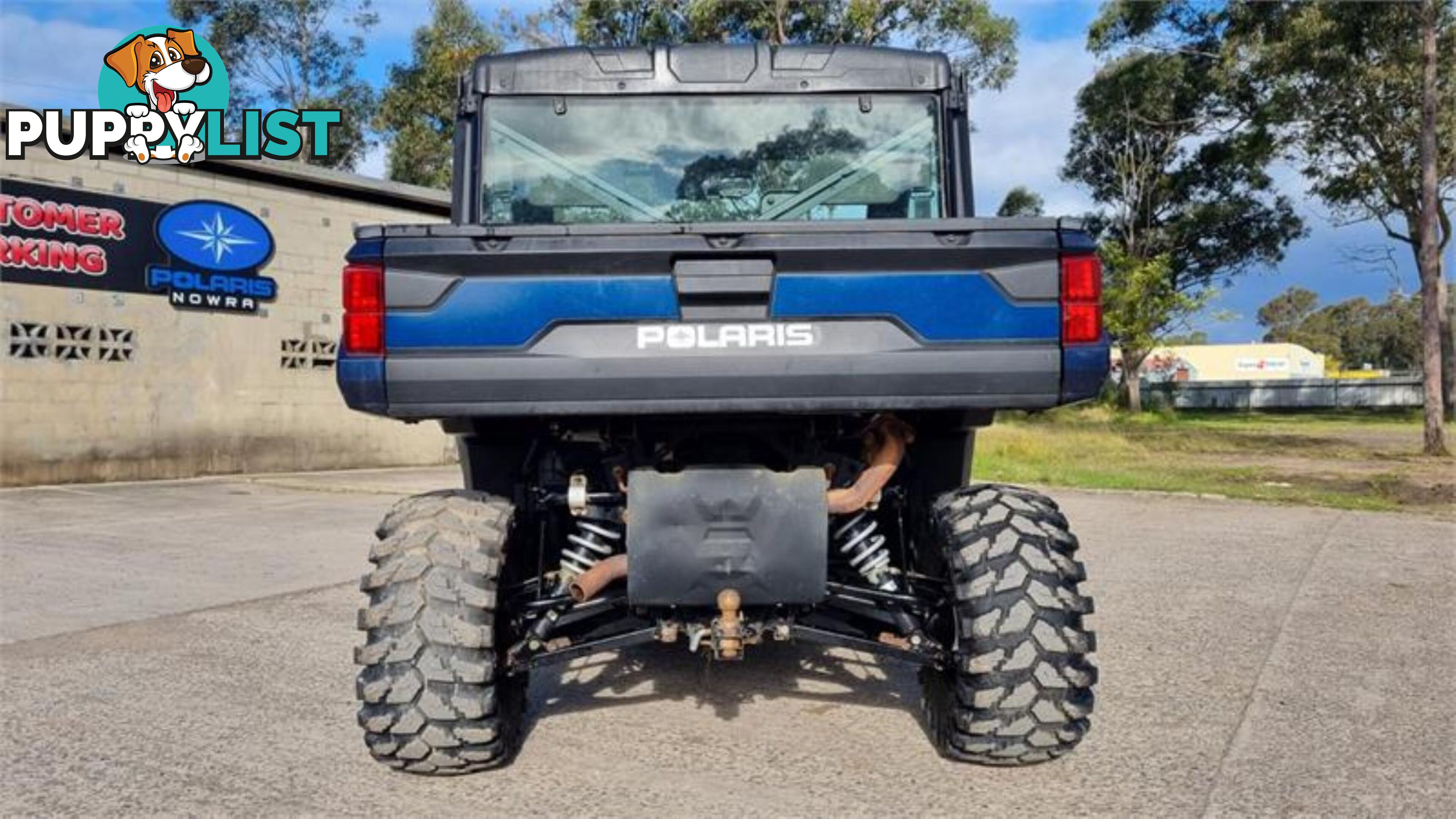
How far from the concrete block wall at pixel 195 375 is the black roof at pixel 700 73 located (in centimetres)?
1121

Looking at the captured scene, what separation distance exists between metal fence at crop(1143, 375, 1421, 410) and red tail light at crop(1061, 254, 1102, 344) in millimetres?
41013

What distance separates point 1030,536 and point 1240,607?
12.9 ft

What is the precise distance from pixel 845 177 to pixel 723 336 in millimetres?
1208

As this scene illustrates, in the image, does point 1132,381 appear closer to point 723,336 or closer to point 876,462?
point 876,462

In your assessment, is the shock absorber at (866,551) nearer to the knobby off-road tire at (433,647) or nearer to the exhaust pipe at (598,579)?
the exhaust pipe at (598,579)

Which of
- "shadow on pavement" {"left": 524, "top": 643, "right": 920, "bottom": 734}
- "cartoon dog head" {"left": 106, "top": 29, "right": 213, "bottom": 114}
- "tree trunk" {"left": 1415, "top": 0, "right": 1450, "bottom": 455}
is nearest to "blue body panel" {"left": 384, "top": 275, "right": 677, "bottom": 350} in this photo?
"shadow on pavement" {"left": 524, "top": 643, "right": 920, "bottom": 734}

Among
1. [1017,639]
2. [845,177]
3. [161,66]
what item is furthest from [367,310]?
[161,66]

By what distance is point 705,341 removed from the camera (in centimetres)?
348

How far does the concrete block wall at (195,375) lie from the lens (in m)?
13.8

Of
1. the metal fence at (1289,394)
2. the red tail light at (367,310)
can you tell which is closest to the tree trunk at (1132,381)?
the metal fence at (1289,394)

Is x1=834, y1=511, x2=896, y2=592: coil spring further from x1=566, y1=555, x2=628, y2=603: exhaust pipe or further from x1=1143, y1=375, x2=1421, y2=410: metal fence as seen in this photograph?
x1=1143, y1=375, x2=1421, y2=410: metal fence

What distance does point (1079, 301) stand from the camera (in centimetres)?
350

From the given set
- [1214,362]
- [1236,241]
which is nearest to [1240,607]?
[1236,241]

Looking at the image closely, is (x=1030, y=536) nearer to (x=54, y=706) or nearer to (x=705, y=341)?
(x=705, y=341)
